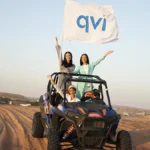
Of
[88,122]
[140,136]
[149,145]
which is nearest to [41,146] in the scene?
[88,122]

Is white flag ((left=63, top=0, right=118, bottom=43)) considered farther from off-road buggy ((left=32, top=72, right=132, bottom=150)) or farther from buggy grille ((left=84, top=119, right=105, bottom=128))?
buggy grille ((left=84, top=119, right=105, bottom=128))

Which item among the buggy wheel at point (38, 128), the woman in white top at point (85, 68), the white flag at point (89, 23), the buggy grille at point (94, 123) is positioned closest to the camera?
the buggy grille at point (94, 123)

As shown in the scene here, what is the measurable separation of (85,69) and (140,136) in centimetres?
343

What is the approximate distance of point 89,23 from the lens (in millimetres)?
10844

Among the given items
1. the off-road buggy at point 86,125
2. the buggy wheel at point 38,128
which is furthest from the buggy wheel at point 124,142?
the buggy wheel at point 38,128

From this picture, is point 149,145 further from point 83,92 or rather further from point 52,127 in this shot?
point 52,127

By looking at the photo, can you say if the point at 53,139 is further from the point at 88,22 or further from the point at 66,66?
the point at 88,22

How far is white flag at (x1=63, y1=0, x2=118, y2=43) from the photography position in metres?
10.5

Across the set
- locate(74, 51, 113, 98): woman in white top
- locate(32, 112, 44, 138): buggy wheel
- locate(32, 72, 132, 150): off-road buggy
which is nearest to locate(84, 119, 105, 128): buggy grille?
locate(32, 72, 132, 150): off-road buggy

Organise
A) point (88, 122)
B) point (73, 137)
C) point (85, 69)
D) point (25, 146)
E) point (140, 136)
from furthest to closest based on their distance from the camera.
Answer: point (140, 136), point (85, 69), point (25, 146), point (73, 137), point (88, 122)

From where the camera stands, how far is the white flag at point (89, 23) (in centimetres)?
1047

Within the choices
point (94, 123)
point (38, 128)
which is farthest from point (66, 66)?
point (94, 123)

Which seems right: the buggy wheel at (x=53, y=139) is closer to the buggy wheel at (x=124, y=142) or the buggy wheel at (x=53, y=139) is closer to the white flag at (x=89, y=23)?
the buggy wheel at (x=124, y=142)

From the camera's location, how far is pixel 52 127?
666cm
